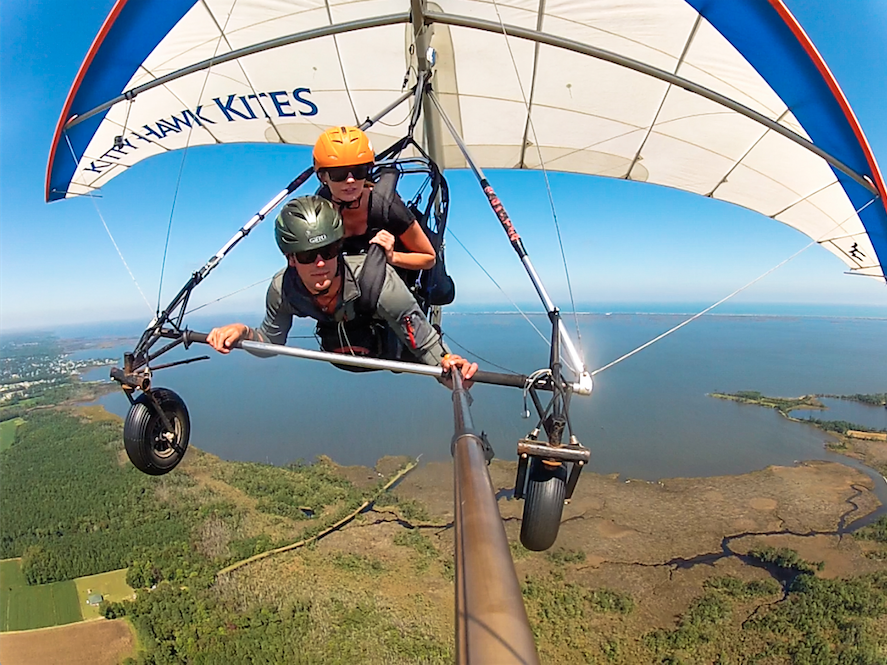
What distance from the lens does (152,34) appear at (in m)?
4.12

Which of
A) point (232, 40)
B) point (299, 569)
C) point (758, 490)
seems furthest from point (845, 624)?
point (232, 40)

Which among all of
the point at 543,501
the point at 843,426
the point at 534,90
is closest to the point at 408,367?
the point at 543,501

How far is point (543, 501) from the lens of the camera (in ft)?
7.41

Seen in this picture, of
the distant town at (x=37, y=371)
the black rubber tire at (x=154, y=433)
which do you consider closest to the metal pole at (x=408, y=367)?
the black rubber tire at (x=154, y=433)

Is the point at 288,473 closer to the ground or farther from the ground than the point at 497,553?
closer to the ground

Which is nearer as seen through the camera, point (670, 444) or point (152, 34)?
point (152, 34)

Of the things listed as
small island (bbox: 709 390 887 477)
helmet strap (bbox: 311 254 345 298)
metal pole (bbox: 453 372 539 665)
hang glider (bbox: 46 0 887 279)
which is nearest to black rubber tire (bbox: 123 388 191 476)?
helmet strap (bbox: 311 254 345 298)

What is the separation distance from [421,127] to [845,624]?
38.3 metres

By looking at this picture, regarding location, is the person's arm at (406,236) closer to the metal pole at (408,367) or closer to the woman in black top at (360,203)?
the woman in black top at (360,203)

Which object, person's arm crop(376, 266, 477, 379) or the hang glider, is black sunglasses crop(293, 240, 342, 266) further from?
the hang glider

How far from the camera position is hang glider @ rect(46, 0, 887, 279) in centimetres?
337

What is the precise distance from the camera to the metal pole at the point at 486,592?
1.37 ft

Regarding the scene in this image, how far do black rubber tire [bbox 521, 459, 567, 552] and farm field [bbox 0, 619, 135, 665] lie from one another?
37.9m

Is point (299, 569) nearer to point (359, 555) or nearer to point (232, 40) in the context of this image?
point (359, 555)
